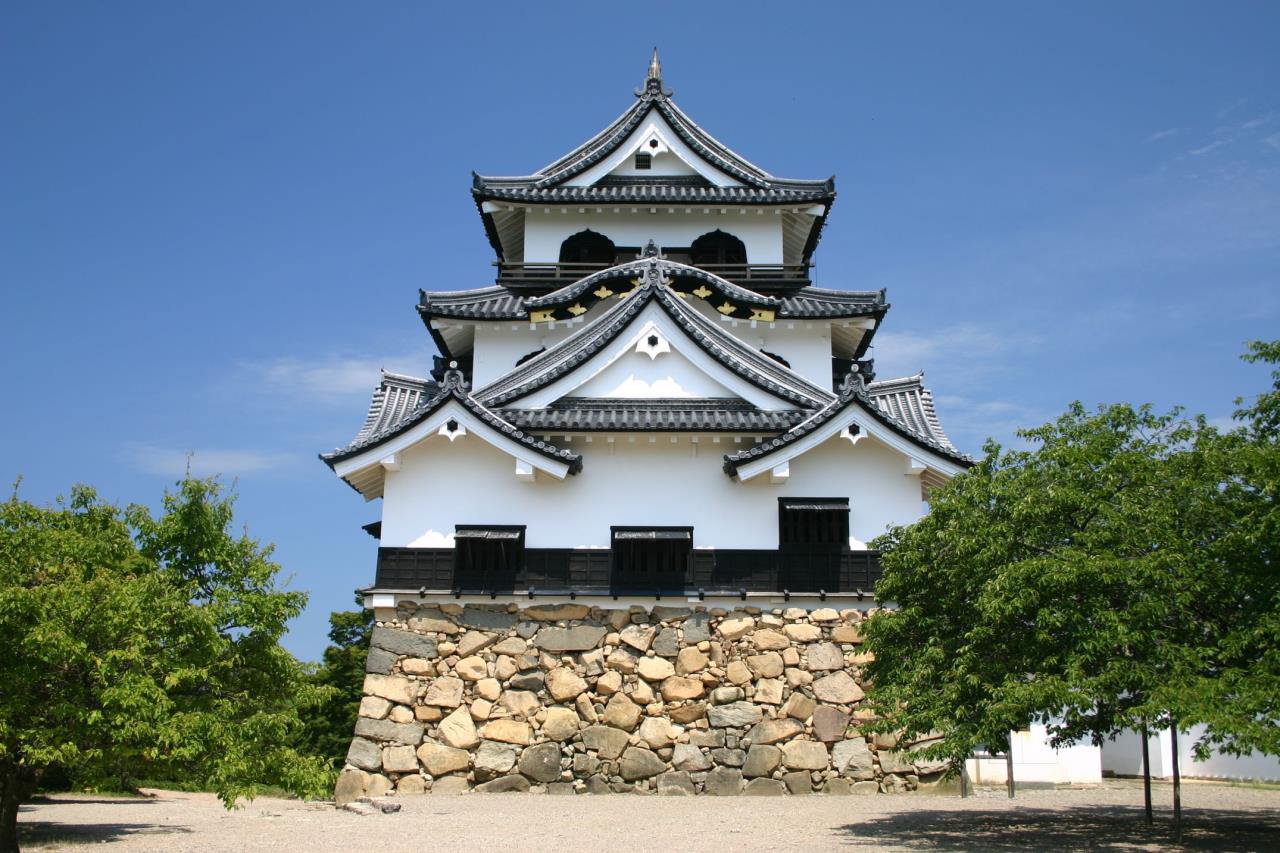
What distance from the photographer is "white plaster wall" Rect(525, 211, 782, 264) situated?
24344 mm

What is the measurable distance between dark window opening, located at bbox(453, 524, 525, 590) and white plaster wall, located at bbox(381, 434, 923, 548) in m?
0.23

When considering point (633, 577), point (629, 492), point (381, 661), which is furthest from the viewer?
point (629, 492)

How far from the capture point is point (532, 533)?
18.6 m

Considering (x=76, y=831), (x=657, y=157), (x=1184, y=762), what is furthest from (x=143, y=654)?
(x=1184, y=762)

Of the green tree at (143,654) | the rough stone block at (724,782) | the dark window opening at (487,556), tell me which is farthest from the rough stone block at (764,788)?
the green tree at (143,654)

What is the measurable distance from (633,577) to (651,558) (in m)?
0.46

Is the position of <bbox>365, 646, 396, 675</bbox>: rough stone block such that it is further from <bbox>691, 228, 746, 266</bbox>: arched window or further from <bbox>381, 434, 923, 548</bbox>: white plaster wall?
<bbox>691, 228, 746, 266</bbox>: arched window

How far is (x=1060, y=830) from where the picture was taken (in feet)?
44.8

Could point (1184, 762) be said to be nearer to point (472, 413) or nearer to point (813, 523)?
point (813, 523)

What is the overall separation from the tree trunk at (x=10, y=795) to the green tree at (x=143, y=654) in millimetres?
18

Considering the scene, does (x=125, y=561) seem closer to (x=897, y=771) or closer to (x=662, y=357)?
(x=662, y=357)

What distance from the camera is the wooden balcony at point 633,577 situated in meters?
18.3

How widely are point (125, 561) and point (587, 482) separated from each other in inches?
327

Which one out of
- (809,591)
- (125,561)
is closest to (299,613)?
(125,561)
